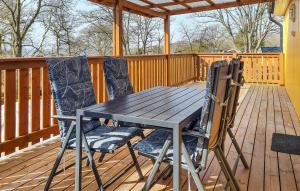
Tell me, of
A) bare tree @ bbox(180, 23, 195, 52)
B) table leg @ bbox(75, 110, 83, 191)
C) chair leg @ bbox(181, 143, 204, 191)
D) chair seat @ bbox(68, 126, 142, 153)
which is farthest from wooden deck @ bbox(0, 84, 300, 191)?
bare tree @ bbox(180, 23, 195, 52)

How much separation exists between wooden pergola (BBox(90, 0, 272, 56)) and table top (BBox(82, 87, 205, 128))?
276 centimetres

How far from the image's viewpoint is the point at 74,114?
8.03 feet

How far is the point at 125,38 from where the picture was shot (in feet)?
52.7

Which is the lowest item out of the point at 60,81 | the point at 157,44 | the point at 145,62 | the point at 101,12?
the point at 60,81

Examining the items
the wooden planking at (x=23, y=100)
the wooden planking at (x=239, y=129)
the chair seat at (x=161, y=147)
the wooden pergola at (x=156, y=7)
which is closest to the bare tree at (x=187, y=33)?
the wooden pergola at (x=156, y=7)

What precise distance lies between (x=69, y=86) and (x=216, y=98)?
129cm

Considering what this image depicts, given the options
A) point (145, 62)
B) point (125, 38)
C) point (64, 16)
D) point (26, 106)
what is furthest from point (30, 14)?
point (26, 106)

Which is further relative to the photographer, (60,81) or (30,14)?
(30,14)

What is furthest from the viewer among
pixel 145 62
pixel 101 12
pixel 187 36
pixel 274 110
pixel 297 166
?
pixel 187 36

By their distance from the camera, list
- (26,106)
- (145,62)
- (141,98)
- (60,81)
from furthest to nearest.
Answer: (145,62) → (26,106) → (141,98) → (60,81)

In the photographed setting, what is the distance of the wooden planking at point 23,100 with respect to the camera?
3174mm

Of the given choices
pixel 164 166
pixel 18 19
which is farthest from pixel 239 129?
pixel 18 19

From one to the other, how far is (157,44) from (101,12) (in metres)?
3.69

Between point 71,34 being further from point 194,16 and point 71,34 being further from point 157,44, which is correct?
point 194,16
